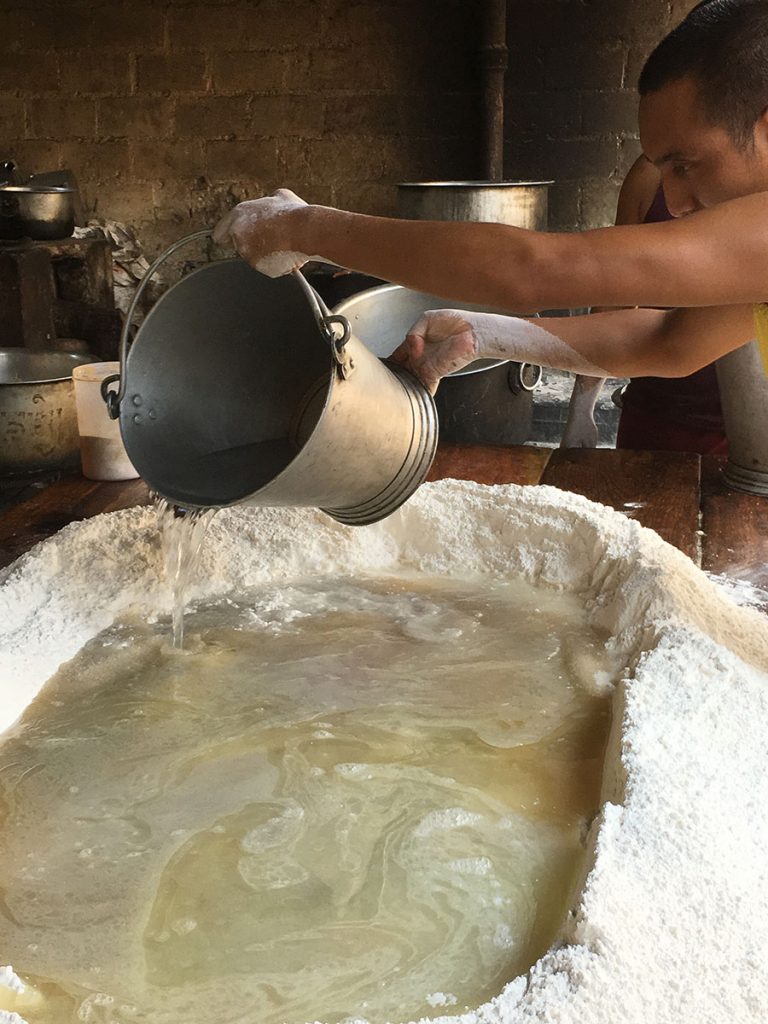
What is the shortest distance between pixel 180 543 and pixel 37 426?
81 cm

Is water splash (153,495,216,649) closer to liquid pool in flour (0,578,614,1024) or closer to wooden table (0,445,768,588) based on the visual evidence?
liquid pool in flour (0,578,614,1024)

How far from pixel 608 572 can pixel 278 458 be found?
67cm

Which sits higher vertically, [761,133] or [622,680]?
[761,133]

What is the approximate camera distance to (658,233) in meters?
1.32

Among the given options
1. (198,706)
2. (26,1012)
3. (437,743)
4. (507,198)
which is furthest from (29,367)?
(26,1012)

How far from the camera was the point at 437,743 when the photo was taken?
1476 millimetres

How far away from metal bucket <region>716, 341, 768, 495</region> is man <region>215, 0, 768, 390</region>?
812mm

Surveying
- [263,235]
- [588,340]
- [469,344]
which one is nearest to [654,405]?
[588,340]

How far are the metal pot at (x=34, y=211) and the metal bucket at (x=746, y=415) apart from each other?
2777mm

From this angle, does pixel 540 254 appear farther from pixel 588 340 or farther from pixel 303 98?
pixel 303 98

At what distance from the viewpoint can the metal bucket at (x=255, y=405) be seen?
145 cm

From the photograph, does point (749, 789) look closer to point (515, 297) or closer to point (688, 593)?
point (688, 593)

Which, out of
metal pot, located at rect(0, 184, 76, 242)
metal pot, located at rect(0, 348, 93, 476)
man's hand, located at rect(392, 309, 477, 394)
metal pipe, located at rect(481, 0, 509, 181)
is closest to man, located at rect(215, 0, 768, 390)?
man's hand, located at rect(392, 309, 477, 394)

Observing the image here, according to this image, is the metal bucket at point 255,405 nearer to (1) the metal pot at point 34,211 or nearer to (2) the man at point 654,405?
(2) the man at point 654,405
